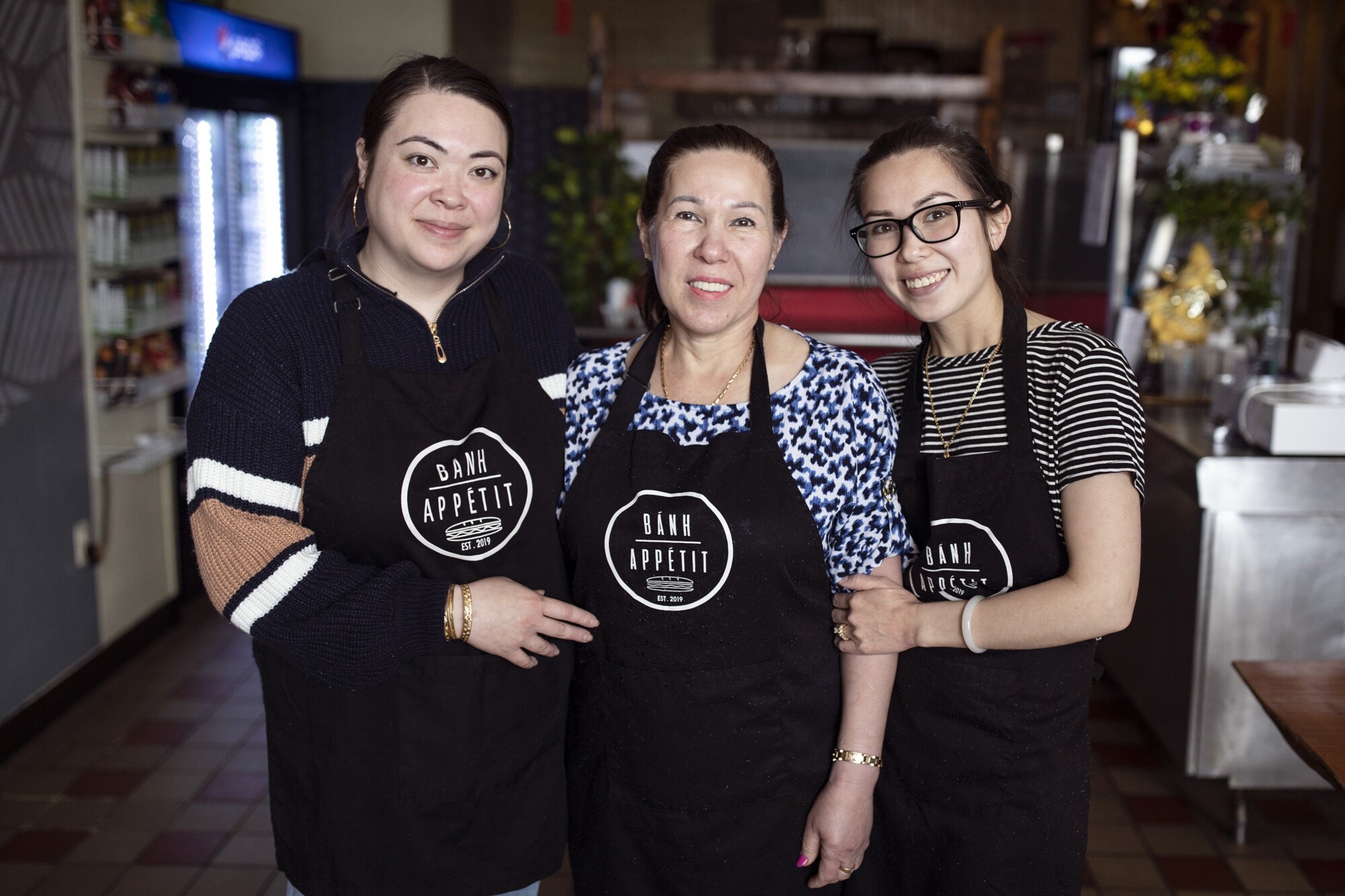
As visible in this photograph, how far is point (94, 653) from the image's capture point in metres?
4.32

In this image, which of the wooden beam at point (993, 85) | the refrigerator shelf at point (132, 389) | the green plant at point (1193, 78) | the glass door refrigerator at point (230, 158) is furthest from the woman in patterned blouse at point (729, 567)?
the wooden beam at point (993, 85)

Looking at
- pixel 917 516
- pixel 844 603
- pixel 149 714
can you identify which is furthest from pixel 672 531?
pixel 149 714

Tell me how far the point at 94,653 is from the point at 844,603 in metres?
3.52

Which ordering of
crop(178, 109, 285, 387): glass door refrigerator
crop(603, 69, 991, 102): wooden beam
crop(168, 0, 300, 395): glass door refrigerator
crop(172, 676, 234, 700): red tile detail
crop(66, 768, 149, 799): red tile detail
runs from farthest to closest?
crop(603, 69, 991, 102): wooden beam
crop(178, 109, 285, 387): glass door refrigerator
crop(168, 0, 300, 395): glass door refrigerator
crop(172, 676, 234, 700): red tile detail
crop(66, 768, 149, 799): red tile detail

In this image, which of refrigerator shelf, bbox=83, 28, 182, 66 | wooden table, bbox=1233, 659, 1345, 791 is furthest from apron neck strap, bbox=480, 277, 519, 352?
refrigerator shelf, bbox=83, 28, 182, 66

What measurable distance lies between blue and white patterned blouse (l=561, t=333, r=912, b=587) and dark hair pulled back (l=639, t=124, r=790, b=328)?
0.73 ft

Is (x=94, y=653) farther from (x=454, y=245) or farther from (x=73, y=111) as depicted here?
(x=454, y=245)

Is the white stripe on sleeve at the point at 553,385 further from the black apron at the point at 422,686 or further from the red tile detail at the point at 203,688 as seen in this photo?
the red tile detail at the point at 203,688

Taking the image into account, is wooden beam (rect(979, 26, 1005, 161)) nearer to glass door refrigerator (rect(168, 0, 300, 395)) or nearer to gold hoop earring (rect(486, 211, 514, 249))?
glass door refrigerator (rect(168, 0, 300, 395))

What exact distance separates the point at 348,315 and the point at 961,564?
105cm

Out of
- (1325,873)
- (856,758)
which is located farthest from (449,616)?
(1325,873)

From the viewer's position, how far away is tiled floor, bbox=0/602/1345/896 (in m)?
3.09

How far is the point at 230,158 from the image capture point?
6090mm

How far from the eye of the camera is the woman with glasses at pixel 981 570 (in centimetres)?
174
